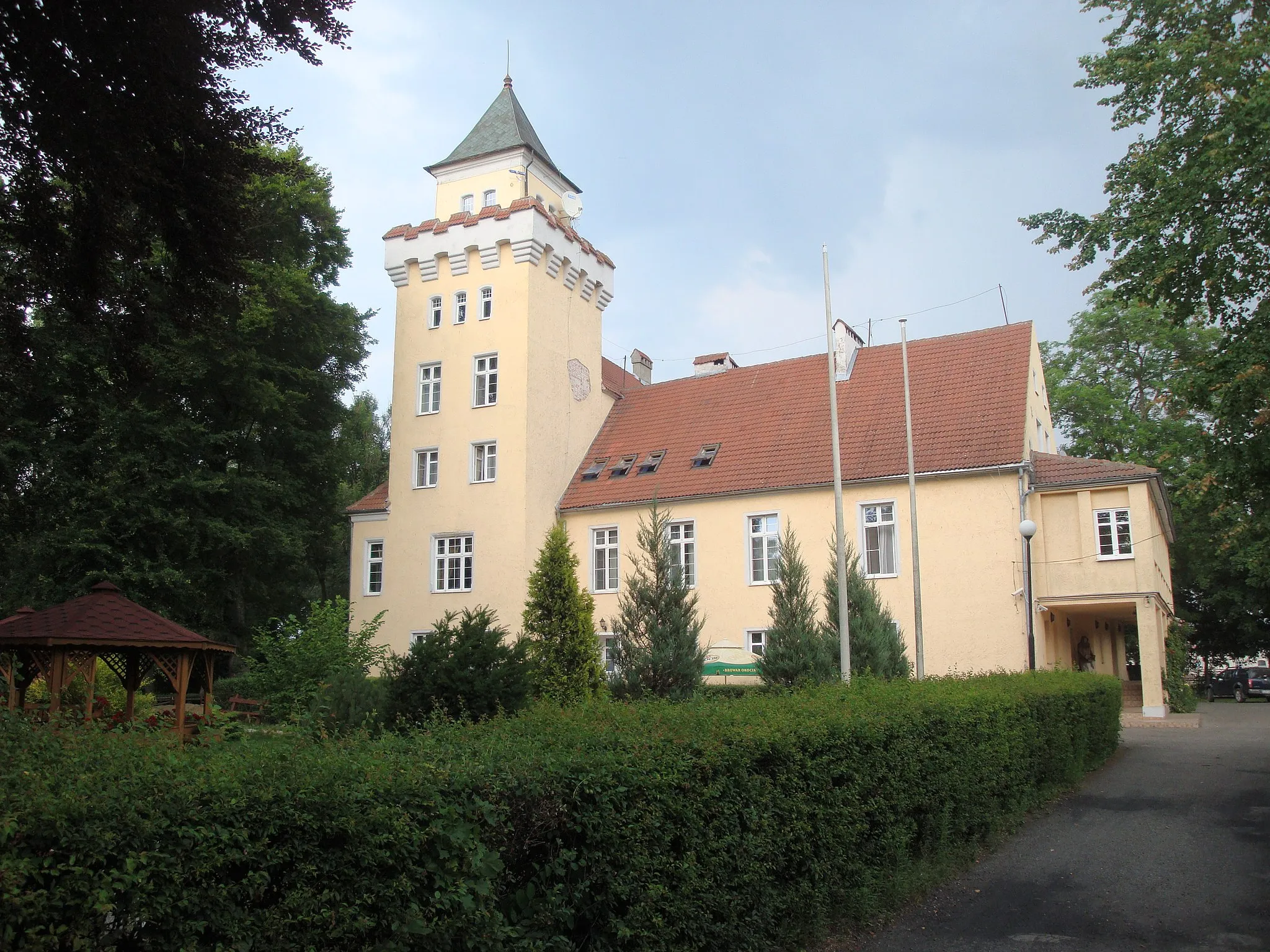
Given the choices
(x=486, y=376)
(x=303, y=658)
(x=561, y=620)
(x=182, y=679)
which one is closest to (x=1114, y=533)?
(x=561, y=620)

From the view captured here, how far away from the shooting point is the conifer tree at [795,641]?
20.7 metres

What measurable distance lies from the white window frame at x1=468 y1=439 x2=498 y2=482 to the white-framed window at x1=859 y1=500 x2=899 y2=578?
11.2 meters

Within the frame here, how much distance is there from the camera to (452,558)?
32.2m

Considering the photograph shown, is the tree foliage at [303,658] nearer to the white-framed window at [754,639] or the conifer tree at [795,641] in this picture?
the conifer tree at [795,641]

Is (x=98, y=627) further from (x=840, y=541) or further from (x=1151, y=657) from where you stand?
(x=1151, y=657)

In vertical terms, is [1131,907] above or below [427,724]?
below

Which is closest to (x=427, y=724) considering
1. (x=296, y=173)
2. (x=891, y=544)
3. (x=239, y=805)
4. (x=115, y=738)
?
(x=115, y=738)

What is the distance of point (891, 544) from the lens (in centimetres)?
2731

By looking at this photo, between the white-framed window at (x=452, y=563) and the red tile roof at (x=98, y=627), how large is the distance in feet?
54.7

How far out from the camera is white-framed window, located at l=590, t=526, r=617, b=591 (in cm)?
3133

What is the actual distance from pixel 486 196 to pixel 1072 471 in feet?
67.9

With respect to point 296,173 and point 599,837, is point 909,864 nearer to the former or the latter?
point 599,837

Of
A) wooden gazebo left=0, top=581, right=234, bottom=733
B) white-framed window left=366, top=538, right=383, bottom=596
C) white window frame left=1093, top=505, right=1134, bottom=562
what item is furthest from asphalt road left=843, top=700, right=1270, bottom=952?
white-framed window left=366, top=538, right=383, bottom=596

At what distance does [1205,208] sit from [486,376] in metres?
22.3
